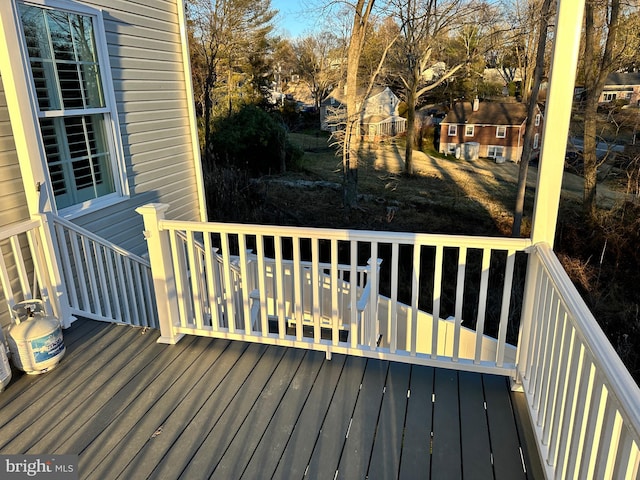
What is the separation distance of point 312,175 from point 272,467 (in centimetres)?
1394

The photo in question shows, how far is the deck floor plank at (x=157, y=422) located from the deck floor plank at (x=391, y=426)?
0.90 metres

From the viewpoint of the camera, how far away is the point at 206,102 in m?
14.0

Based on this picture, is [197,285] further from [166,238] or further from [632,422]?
[632,422]

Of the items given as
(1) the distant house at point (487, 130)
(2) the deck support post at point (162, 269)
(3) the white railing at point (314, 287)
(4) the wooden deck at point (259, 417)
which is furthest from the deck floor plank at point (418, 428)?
(1) the distant house at point (487, 130)

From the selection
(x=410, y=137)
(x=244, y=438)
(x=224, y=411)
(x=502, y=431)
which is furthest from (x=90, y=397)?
(x=410, y=137)

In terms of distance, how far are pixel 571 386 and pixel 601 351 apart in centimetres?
40

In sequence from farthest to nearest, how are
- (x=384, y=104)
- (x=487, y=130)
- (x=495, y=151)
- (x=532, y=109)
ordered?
1. (x=384, y=104)
2. (x=495, y=151)
3. (x=487, y=130)
4. (x=532, y=109)

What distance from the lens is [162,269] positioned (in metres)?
2.89

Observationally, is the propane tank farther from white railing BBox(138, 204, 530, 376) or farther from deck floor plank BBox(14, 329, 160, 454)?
white railing BBox(138, 204, 530, 376)

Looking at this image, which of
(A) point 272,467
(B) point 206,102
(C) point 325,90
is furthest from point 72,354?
(C) point 325,90

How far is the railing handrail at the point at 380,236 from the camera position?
7.51 ft

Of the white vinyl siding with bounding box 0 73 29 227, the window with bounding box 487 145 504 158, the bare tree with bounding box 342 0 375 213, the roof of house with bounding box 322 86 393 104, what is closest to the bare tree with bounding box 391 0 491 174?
the roof of house with bounding box 322 86 393 104

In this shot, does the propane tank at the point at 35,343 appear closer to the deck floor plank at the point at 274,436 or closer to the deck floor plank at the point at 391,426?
the deck floor plank at the point at 274,436

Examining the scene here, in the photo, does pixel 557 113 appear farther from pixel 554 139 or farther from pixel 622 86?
pixel 622 86
